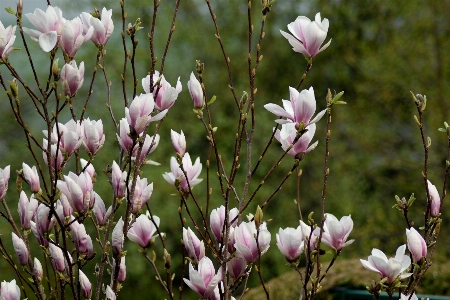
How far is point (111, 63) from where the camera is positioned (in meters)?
10.2

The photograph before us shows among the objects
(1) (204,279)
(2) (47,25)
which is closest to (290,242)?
(1) (204,279)

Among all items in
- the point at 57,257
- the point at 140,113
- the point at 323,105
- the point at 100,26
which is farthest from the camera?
the point at 323,105

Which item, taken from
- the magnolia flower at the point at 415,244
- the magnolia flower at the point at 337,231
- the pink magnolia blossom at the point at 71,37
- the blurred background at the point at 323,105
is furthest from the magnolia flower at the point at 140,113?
the blurred background at the point at 323,105

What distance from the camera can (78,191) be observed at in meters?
1.34

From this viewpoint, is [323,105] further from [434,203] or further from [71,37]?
[71,37]

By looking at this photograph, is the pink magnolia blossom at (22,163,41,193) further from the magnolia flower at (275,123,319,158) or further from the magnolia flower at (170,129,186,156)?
the magnolia flower at (275,123,319,158)

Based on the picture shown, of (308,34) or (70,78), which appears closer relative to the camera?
(70,78)

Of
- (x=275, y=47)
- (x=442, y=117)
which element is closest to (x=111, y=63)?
(x=275, y=47)

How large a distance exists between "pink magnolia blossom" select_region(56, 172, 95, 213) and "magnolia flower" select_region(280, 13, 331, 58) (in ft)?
1.87

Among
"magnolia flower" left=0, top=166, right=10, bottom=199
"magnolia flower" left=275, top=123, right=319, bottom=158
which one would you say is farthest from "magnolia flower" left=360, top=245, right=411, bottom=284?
"magnolia flower" left=0, top=166, right=10, bottom=199

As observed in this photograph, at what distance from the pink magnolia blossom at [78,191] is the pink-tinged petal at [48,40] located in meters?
0.29

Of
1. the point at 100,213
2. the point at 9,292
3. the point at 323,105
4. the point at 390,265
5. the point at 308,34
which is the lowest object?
the point at 390,265

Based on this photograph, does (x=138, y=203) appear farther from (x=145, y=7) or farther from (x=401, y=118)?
(x=145, y=7)

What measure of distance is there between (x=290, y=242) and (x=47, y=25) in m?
0.74
